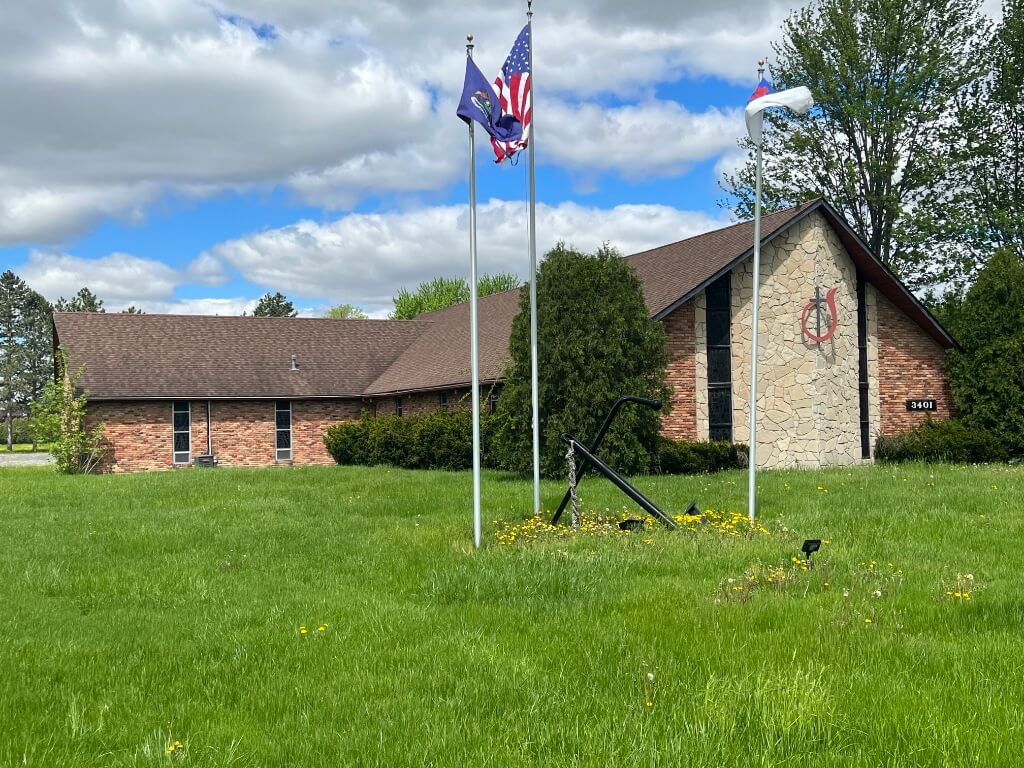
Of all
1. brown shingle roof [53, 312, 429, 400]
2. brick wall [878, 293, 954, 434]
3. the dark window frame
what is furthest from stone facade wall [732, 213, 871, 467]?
the dark window frame

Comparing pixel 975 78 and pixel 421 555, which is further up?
pixel 975 78

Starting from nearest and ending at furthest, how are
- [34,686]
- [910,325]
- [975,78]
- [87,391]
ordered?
[34,686]
[910,325]
[87,391]
[975,78]

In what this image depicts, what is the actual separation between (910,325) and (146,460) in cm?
2377

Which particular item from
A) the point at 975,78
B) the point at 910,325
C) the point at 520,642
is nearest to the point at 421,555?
the point at 520,642

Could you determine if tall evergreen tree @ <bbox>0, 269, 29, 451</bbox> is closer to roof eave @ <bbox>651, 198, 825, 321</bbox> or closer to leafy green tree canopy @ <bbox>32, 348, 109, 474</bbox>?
leafy green tree canopy @ <bbox>32, 348, 109, 474</bbox>

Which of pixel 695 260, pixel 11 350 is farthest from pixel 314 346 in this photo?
pixel 11 350

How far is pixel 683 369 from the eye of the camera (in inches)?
940

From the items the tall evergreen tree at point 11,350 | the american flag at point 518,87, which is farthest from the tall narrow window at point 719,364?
the tall evergreen tree at point 11,350

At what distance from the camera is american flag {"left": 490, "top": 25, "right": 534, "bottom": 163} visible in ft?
41.5

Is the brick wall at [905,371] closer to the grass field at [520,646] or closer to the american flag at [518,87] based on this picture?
the grass field at [520,646]

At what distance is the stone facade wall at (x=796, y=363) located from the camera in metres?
24.4

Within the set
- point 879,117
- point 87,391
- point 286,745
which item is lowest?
point 286,745

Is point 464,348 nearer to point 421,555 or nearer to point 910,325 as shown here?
point 910,325

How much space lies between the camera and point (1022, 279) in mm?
25281
